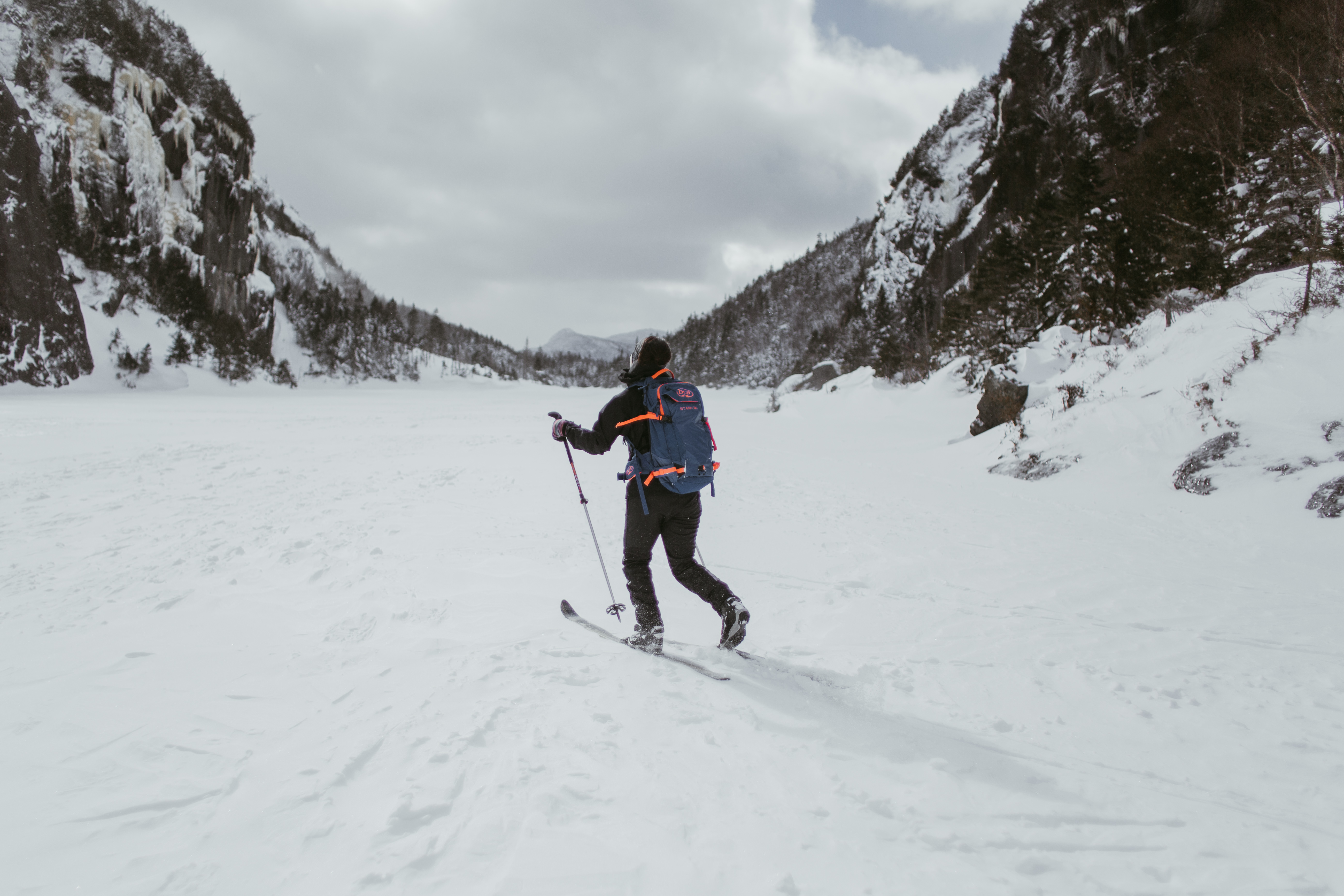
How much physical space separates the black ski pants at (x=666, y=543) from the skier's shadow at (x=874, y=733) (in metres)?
0.57

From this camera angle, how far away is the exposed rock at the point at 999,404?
1439 cm

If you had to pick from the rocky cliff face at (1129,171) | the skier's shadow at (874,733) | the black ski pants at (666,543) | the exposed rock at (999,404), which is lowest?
the skier's shadow at (874,733)

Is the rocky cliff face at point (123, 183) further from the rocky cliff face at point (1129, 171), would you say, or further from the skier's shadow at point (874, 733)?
the rocky cliff face at point (1129, 171)

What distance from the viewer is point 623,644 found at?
4.05 m

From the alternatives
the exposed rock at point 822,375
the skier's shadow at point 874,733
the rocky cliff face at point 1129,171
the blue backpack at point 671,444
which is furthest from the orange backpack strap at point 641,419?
the exposed rock at point 822,375

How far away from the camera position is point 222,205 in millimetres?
57438

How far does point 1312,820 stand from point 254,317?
78.2 m

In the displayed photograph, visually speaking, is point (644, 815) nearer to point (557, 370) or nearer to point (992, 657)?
point (992, 657)

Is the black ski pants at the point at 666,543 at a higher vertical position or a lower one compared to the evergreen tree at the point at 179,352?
lower

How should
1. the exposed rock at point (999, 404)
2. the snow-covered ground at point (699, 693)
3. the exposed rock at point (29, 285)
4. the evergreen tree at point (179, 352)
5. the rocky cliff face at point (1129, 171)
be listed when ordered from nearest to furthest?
1. the snow-covered ground at point (699, 693)
2. the exposed rock at point (999, 404)
3. the rocky cliff face at point (1129, 171)
4. the exposed rock at point (29, 285)
5. the evergreen tree at point (179, 352)

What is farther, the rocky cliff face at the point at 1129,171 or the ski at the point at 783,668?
the rocky cliff face at the point at 1129,171

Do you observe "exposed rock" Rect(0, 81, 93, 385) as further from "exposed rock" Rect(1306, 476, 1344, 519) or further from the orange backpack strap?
"exposed rock" Rect(1306, 476, 1344, 519)

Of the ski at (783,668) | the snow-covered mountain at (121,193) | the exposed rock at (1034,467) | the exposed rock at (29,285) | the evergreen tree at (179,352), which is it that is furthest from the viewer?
the evergreen tree at (179,352)

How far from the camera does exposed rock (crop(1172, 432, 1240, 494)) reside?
8.05 m
